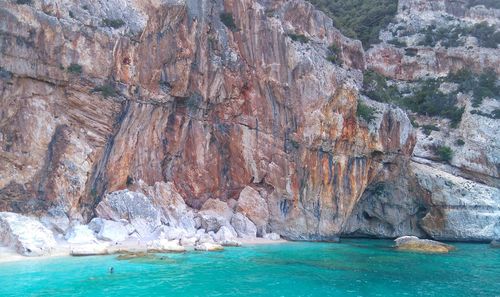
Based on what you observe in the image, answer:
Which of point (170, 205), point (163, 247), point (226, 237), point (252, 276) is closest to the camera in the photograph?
point (252, 276)

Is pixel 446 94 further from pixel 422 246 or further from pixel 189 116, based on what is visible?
pixel 189 116

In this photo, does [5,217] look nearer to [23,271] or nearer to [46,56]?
[23,271]

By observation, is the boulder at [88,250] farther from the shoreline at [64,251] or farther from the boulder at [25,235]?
the boulder at [25,235]

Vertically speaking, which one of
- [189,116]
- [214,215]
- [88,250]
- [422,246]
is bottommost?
[422,246]

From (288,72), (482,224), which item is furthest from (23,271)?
(482,224)

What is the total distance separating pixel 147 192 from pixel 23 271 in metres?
13.0

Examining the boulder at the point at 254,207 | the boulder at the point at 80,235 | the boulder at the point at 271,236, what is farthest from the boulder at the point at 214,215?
the boulder at the point at 80,235

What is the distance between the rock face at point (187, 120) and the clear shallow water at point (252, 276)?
6.20 meters

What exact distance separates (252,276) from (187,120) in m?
17.3

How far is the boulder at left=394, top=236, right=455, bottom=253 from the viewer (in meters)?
→ 30.0

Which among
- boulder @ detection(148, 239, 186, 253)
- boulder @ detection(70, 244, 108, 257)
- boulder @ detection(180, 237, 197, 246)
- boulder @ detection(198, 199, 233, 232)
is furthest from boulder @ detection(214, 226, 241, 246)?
boulder @ detection(70, 244, 108, 257)

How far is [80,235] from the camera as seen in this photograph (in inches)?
918

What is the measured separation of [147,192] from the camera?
30062 millimetres

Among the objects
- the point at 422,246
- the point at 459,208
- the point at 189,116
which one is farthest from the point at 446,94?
the point at 189,116
